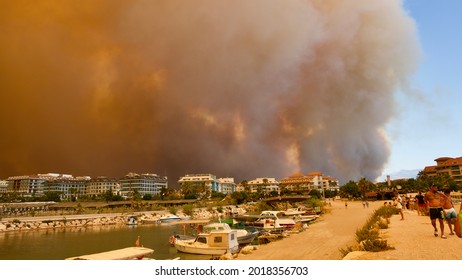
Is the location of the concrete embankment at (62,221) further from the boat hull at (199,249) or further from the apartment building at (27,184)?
the apartment building at (27,184)

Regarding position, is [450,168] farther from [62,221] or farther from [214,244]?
[62,221]

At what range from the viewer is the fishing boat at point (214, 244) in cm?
1884

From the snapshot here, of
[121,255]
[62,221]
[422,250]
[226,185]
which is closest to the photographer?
[422,250]

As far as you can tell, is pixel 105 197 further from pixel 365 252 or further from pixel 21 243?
pixel 365 252

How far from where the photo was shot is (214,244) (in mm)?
19219

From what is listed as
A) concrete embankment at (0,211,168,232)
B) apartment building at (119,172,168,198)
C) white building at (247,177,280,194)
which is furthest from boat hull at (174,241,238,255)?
apartment building at (119,172,168,198)

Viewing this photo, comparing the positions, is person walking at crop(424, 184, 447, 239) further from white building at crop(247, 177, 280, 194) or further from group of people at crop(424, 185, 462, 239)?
white building at crop(247, 177, 280, 194)

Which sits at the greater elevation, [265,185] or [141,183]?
[141,183]

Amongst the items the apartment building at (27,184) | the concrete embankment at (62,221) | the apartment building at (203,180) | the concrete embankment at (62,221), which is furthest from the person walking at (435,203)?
the apartment building at (27,184)

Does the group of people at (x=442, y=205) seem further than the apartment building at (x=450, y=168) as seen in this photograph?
No

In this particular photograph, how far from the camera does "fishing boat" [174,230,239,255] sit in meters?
18.8

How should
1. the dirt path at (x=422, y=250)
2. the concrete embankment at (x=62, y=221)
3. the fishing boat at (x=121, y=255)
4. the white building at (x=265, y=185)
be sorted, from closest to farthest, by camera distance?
1. the dirt path at (x=422, y=250)
2. the fishing boat at (x=121, y=255)
3. the concrete embankment at (x=62, y=221)
4. the white building at (x=265, y=185)

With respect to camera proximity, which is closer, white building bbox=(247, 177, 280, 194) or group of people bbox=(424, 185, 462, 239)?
group of people bbox=(424, 185, 462, 239)

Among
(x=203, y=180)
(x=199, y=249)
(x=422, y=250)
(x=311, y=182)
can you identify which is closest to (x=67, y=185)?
(x=203, y=180)
